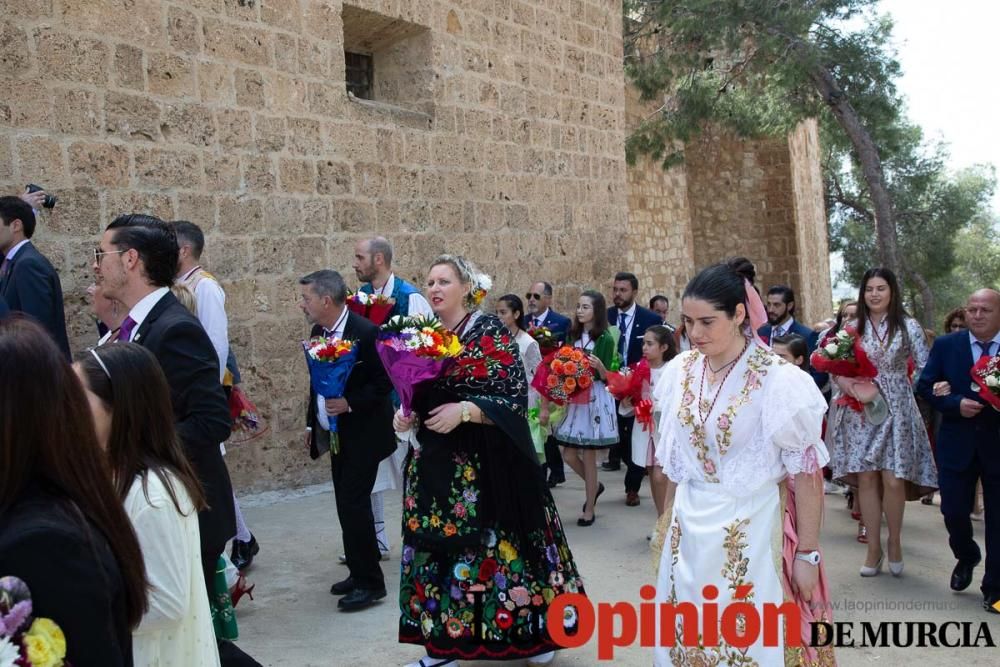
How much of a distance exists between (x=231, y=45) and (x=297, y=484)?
148 inches

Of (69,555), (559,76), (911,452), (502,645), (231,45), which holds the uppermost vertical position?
(559,76)

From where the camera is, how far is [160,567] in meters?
2.33

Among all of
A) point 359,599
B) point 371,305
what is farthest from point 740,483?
point 371,305

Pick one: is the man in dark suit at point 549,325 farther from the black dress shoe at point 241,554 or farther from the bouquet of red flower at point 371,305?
the black dress shoe at point 241,554

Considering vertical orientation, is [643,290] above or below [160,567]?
above

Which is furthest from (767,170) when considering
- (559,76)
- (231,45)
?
(231,45)

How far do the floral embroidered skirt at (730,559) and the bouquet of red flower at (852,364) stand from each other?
2847 millimetres

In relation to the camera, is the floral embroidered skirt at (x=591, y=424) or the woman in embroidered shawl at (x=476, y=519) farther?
the floral embroidered skirt at (x=591, y=424)

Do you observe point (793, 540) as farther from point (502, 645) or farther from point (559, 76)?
point (559, 76)

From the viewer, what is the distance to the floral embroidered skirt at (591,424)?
24.0 ft

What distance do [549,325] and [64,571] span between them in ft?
24.7

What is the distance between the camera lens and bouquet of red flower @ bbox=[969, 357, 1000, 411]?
16.2 feet

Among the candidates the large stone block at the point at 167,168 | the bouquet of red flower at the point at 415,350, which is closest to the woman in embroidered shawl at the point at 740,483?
the bouquet of red flower at the point at 415,350

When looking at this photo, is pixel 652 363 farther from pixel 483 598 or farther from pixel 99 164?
pixel 99 164
